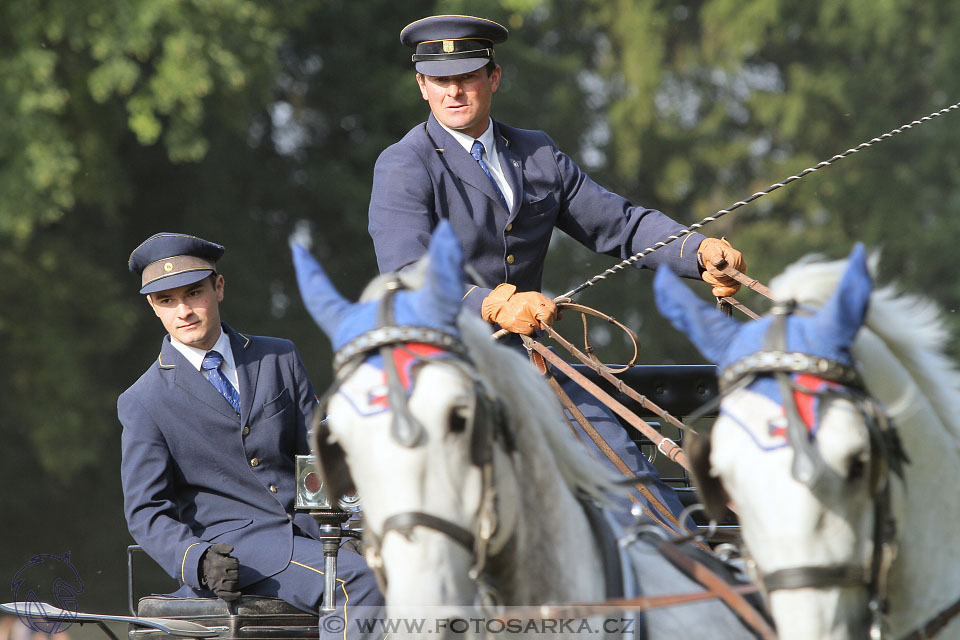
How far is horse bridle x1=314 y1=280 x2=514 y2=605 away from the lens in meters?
2.00

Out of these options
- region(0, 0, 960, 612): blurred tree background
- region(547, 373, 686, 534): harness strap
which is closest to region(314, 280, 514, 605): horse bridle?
region(547, 373, 686, 534): harness strap

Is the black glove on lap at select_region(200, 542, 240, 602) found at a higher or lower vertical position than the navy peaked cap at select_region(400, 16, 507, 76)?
lower

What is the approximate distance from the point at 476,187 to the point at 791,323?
1470mm

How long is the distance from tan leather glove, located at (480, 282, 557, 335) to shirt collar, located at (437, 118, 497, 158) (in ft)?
2.41

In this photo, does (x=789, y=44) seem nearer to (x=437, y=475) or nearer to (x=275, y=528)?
(x=275, y=528)

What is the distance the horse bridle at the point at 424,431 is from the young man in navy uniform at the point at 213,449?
1.09 meters

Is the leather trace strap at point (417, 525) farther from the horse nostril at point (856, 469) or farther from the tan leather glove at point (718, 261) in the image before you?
the tan leather glove at point (718, 261)

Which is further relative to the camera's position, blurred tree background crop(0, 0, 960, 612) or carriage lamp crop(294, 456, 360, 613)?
blurred tree background crop(0, 0, 960, 612)

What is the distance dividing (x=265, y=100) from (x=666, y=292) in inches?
325

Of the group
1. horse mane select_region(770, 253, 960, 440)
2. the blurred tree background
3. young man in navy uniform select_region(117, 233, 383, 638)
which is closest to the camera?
horse mane select_region(770, 253, 960, 440)

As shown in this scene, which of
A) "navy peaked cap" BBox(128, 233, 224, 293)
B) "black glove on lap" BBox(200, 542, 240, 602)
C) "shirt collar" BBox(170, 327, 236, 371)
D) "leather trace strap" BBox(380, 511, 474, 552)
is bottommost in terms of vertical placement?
"black glove on lap" BBox(200, 542, 240, 602)

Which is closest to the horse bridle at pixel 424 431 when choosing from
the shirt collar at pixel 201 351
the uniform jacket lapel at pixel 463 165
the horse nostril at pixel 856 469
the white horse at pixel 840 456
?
the white horse at pixel 840 456

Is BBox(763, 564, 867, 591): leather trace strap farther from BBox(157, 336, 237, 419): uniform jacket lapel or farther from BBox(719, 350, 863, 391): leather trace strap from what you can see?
BBox(157, 336, 237, 419): uniform jacket lapel

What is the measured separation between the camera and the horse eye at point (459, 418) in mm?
2053
